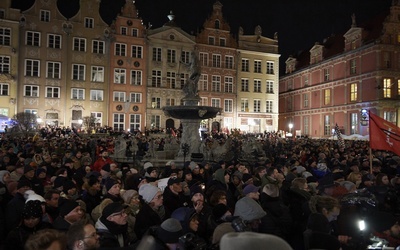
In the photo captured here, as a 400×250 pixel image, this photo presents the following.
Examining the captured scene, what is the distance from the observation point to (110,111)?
46094 mm

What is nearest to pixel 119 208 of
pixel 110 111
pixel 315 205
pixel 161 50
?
pixel 315 205

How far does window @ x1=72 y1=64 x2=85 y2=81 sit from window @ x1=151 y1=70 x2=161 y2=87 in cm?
937

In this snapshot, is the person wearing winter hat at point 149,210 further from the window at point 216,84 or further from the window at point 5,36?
the window at point 216,84

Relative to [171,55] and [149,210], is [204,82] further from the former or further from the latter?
[149,210]

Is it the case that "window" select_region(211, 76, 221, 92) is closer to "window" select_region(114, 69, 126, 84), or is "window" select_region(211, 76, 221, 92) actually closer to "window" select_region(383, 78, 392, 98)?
"window" select_region(114, 69, 126, 84)

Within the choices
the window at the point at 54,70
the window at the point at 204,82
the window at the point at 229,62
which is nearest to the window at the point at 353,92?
the window at the point at 229,62

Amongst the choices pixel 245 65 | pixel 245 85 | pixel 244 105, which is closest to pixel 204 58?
pixel 245 65

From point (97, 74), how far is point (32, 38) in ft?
28.6

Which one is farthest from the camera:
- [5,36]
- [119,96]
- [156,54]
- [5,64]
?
[156,54]

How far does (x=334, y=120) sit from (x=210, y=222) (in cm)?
4790

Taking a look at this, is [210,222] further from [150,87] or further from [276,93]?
[276,93]

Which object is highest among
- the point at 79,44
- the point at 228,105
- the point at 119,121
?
the point at 79,44

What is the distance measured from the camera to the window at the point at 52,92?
43.3m

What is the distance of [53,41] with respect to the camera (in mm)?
43438
